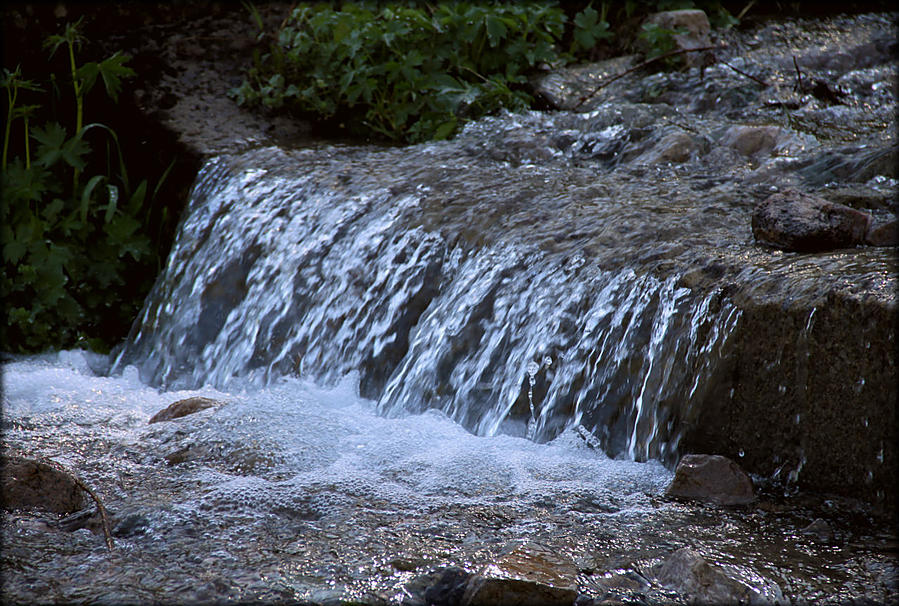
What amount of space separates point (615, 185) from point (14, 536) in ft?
8.60

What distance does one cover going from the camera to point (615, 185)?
11.6 ft

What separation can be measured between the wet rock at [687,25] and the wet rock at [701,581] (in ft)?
13.6

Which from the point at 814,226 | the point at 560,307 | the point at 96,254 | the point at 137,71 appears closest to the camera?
the point at 814,226

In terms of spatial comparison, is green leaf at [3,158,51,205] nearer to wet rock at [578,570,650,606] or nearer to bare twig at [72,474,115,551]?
bare twig at [72,474,115,551]

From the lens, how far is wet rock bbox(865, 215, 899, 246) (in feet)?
8.48

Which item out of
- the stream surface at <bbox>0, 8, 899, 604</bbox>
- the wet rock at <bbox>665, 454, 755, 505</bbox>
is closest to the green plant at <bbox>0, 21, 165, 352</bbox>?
the stream surface at <bbox>0, 8, 899, 604</bbox>

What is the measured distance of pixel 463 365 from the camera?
2.89 metres

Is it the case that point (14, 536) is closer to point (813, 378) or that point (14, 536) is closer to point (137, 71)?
point (813, 378)

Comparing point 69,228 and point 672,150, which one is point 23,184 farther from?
point 672,150

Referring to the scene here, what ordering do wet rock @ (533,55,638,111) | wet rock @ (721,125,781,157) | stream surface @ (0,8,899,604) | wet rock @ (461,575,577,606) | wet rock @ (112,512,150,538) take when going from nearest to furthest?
wet rock @ (461,575,577,606) < stream surface @ (0,8,899,604) < wet rock @ (112,512,150,538) < wet rock @ (721,125,781,157) < wet rock @ (533,55,638,111)

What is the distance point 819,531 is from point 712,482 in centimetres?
29

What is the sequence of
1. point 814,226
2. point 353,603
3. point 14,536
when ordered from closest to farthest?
point 353,603, point 14,536, point 814,226

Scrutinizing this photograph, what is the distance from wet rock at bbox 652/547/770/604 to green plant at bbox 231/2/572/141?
3.30m

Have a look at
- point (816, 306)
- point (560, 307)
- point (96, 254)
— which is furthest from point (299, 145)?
point (816, 306)
